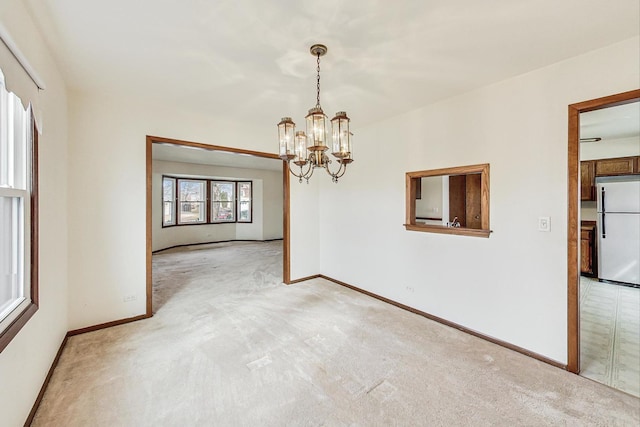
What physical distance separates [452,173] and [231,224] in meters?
7.85

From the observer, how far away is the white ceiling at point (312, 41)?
1.62 m

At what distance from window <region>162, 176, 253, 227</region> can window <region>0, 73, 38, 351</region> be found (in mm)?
6498

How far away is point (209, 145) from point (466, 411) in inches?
147

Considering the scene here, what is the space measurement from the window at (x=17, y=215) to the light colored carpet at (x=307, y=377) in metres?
0.75

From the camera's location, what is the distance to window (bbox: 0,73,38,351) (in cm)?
150

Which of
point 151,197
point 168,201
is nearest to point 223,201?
point 168,201

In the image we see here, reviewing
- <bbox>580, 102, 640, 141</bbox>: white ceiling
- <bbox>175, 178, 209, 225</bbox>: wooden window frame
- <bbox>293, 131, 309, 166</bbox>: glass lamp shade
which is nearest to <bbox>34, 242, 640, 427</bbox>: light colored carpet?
<bbox>293, 131, 309, 166</bbox>: glass lamp shade

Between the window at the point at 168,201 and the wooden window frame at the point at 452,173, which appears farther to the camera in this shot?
the window at the point at 168,201

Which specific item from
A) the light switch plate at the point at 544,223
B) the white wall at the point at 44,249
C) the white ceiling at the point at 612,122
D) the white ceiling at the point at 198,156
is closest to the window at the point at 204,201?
the white ceiling at the point at 198,156

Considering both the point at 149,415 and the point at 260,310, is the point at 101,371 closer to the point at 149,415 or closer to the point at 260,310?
the point at 149,415

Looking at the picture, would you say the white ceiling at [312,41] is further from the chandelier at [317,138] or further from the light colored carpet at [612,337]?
the light colored carpet at [612,337]

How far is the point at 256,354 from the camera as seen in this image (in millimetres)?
2373

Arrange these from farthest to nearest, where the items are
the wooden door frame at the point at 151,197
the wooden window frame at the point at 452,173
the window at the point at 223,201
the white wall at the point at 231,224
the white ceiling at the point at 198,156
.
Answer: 1. the window at the point at 223,201
2. the white wall at the point at 231,224
3. the white ceiling at the point at 198,156
4. the wooden door frame at the point at 151,197
5. the wooden window frame at the point at 452,173

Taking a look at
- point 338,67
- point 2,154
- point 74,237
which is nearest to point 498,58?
point 338,67
